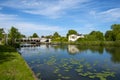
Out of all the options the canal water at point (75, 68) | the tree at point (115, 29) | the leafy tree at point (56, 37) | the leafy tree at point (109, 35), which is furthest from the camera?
the leafy tree at point (56, 37)

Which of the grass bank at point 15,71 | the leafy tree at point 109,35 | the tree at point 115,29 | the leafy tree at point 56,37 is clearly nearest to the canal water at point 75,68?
the grass bank at point 15,71

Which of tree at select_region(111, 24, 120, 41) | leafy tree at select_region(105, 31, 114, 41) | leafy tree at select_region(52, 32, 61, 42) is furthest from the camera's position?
leafy tree at select_region(52, 32, 61, 42)

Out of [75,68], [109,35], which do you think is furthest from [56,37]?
[75,68]

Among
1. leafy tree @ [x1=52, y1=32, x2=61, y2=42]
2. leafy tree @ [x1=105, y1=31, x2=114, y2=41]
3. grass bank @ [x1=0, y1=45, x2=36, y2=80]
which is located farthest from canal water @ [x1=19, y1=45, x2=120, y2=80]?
leafy tree @ [x1=52, y1=32, x2=61, y2=42]

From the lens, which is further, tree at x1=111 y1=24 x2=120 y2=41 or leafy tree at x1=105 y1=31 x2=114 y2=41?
leafy tree at x1=105 y1=31 x2=114 y2=41

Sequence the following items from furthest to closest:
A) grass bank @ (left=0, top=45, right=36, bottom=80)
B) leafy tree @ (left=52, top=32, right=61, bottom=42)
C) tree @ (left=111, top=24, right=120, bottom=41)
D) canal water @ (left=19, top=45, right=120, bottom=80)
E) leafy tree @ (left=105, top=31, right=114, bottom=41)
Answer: leafy tree @ (left=52, top=32, right=61, bottom=42) → leafy tree @ (left=105, top=31, right=114, bottom=41) → tree @ (left=111, top=24, right=120, bottom=41) → canal water @ (left=19, top=45, right=120, bottom=80) → grass bank @ (left=0, top=45, right=36, bottom=80)

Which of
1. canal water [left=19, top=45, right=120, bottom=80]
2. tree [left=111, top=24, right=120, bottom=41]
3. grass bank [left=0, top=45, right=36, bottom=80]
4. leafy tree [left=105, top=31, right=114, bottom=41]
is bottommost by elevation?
canal water [left=19, top=45, right=120, bottom=80]

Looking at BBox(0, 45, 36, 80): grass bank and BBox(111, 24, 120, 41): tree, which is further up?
BBox(111, 24, 120, 41): tree

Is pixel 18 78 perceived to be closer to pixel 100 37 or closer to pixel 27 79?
pixel 27 79

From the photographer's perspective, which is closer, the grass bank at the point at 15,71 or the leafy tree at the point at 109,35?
the grass bank at the point at 15,71

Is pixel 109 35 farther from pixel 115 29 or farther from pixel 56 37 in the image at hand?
pixel 56 37

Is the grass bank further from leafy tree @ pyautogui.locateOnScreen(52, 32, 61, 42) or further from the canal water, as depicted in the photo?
leafy tree @ pyautogui.locateOnScreen(52, 32, 61, 42)

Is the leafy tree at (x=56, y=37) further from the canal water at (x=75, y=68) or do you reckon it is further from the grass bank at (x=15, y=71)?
the grass bank at (x=15, y=71)

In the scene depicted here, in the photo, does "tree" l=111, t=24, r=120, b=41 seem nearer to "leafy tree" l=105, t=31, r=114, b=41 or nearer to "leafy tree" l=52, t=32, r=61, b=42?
"leafy tree" l=105, t=31, r=114, b=41
